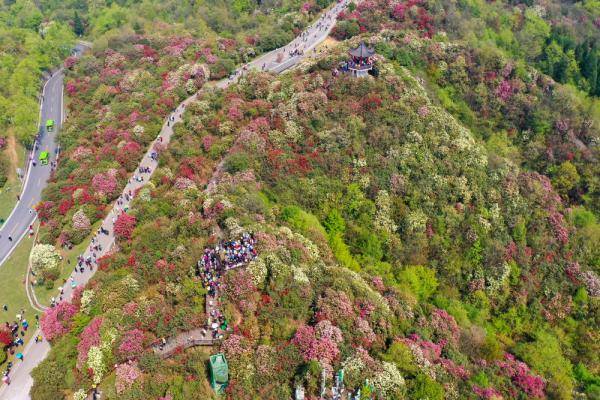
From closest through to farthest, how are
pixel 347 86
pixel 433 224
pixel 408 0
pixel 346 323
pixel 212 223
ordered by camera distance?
pixel 346 323 → pixel 212 223 → pixel 433 224 → pixel 347 86 → pixel 408 0

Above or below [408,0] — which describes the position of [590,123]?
below

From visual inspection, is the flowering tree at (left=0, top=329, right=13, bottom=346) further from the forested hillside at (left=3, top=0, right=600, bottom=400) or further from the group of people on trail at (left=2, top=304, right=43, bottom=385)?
the forested hillside at (left=3, top=0, right=600, bottom=400)

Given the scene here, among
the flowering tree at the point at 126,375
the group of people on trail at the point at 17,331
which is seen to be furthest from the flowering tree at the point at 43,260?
the flowering tree at the point at 126,375

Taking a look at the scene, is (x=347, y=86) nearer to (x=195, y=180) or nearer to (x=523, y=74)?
(x=195, y=180)

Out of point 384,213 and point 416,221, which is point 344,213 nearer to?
point 384,213

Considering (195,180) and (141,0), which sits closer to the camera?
(195,180)

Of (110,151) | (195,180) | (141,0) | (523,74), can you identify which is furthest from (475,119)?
(141,0)
